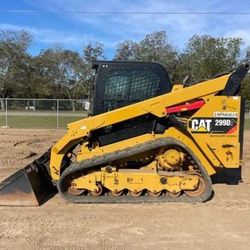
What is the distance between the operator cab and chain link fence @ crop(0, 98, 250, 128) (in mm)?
21145

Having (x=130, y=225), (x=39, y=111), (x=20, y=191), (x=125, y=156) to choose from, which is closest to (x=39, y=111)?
(x=39, y=111)

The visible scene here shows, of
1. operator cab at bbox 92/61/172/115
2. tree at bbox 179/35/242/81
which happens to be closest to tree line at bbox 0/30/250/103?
tree at bbox 179/35/242/81

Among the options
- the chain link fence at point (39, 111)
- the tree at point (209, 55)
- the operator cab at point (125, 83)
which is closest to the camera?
the operator cab at point (125, 83)

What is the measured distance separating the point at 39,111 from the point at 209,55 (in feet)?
87.2

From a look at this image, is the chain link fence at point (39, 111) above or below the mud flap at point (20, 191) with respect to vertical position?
above

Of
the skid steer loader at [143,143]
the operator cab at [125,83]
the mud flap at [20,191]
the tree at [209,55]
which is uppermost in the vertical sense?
the tree at [209,55]

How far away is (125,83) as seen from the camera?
27.3ft

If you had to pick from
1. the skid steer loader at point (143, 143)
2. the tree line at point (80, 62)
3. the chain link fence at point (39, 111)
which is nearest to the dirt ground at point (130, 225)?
the skid steer loader at point (143, 143)

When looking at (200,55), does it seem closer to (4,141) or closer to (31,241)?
(4,141)

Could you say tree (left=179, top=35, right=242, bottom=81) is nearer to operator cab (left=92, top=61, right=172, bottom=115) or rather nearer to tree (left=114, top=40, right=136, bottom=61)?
tree (left=114, top=40, right=136, bottom=61)

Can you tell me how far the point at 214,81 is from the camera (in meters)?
8.05

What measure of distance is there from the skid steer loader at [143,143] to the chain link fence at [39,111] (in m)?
21.2

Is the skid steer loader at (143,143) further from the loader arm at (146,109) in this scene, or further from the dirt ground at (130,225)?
the dirt ground at (130,225)

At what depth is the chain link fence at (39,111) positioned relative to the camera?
3046 centimetres
